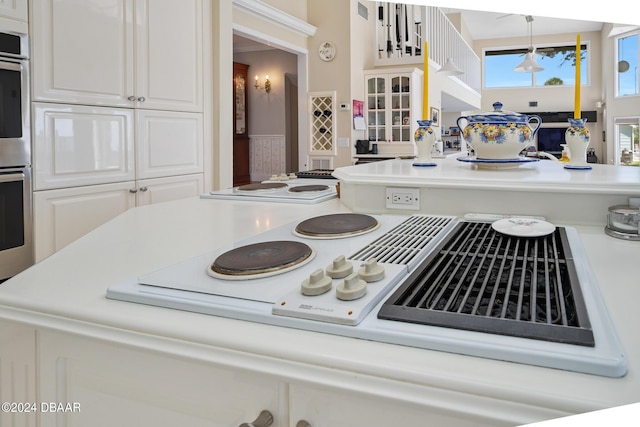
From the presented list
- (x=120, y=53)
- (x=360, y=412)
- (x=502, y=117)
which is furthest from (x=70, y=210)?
(x=360, y=412)

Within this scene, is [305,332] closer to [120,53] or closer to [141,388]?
[141,388]

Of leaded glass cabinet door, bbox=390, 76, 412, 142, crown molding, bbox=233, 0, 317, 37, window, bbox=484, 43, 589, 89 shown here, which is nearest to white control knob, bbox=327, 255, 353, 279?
crown molding, bbox=233, 0, 317, 37

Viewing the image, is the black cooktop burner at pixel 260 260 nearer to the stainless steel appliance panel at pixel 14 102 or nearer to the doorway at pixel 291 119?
the stainless steel appliance panel at pixel 14 102

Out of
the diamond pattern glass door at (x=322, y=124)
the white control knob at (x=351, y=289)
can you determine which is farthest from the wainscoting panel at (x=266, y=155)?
the white control knob at (x=351, y=289)

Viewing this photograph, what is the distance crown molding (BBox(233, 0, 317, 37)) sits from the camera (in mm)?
4645

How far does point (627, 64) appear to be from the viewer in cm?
1070

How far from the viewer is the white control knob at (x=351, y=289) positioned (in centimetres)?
65

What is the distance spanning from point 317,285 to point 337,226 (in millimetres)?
509

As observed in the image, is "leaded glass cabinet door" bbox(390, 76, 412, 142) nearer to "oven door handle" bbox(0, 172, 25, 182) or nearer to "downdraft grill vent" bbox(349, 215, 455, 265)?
"oven door handle" bbox(0, 172, 25, 182)

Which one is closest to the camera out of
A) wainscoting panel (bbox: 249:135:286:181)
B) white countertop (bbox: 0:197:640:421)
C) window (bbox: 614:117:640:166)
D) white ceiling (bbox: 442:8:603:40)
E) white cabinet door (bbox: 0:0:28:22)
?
white countertop (bbox: 0:197:640:421)

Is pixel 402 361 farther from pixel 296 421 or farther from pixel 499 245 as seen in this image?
pixel 499 245

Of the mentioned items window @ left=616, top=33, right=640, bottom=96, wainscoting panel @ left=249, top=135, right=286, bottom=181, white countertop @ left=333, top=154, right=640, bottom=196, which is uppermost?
window @ left=616, top=33, right=640, bottom=96

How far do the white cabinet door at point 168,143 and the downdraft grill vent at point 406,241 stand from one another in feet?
6.41

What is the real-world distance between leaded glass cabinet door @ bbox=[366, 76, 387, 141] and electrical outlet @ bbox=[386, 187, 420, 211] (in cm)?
495
